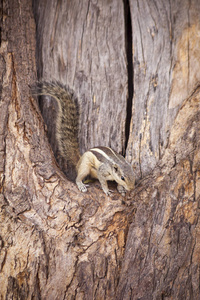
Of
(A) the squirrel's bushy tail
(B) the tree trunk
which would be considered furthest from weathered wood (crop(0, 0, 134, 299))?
(A) the squirrel's bushy tail

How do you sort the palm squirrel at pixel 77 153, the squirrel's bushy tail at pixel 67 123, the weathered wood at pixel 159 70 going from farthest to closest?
the squirrel's bushy tail at pixel 67 123, the weathered wood at pixel 159 70, the palm squirrel at pixel 77 153

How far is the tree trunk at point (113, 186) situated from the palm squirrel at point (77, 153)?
0.12 metres

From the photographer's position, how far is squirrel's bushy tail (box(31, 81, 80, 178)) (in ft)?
9.08

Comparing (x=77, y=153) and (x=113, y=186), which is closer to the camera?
(x=113, y=186)

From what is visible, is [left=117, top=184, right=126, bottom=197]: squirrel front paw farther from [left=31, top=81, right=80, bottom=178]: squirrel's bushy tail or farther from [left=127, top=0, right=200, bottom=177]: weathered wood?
[left=31, top=81, right=80, bottom=178]: squirrel's bushy tail

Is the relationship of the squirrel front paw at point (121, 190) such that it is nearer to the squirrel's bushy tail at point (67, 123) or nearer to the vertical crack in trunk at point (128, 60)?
the vertical crack in trunk at point (128, 60)

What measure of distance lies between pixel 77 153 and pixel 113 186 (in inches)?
20.6

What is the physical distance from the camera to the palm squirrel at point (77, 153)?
8.00ft

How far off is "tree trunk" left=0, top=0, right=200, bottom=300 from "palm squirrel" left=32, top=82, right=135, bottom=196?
Result: 0.39 feet

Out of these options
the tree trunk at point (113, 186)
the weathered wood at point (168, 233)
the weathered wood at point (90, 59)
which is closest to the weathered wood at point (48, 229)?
the tree trunk at point (113, 186)

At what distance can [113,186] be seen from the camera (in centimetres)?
271

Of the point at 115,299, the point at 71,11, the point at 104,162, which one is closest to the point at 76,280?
the point at 115,299

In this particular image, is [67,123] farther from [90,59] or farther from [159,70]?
[159,70]

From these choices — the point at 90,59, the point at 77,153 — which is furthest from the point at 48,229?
the point at 90,59
